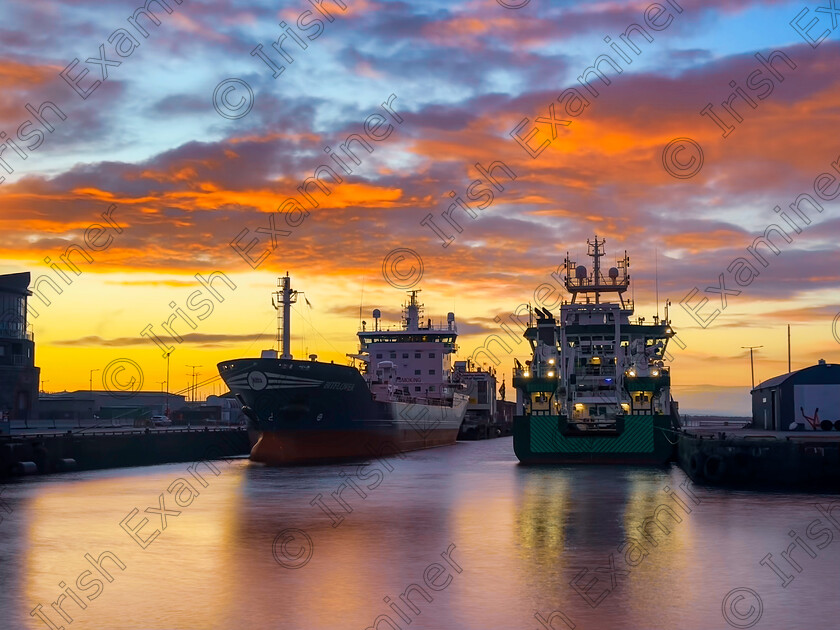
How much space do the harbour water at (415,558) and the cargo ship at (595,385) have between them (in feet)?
38.8

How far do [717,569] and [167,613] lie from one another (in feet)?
42.6

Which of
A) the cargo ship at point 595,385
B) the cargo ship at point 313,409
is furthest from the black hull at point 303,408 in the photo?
the cargo ship at point 595,385

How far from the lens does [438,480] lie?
4984cm

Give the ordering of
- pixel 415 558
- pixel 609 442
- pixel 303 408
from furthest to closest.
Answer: pixel 303 408 < pixel 609 442 < pixel 415 558

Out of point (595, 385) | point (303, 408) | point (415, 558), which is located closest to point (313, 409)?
point (303, 408)

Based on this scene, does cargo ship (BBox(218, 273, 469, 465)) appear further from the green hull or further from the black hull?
the green hull

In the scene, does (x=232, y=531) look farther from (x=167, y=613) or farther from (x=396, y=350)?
(x=396, y=350)

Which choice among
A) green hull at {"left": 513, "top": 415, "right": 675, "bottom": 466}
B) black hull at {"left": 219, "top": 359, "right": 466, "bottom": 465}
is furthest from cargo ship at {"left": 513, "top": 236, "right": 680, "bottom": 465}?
black hull at {"left": 219, "top": 359, "right": 466, "bottom": 465}

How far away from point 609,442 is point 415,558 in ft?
107

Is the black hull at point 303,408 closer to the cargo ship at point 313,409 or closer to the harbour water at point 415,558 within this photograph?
the cargo ship at point 313,409

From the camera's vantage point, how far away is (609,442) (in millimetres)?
55281

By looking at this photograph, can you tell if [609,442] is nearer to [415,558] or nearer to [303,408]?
[303,408]

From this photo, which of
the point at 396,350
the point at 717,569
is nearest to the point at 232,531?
the point at 717,569

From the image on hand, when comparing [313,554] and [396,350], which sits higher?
[396,350]
